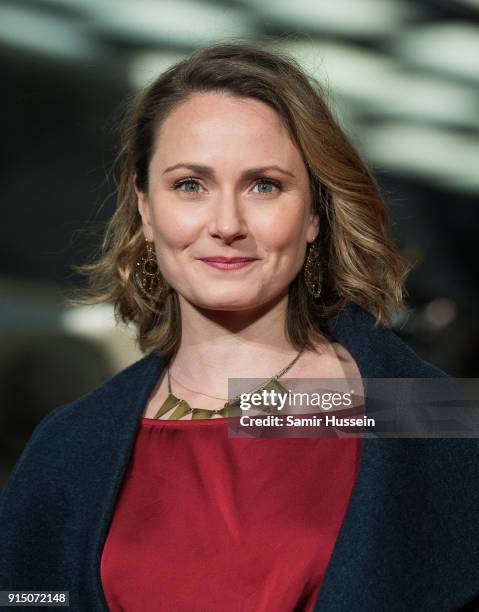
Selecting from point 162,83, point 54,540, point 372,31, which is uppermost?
point 372,31

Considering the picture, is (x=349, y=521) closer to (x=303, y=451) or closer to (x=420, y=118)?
(x=303, y=451)

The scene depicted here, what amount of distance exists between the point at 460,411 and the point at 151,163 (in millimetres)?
647

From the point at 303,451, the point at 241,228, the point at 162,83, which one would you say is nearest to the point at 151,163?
the point at 162,83

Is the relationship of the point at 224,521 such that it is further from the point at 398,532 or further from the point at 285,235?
the point at 285,235

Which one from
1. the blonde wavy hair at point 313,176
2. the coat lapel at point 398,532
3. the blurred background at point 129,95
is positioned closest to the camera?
the coat lapel at point 398,532

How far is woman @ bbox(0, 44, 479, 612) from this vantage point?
162 cm

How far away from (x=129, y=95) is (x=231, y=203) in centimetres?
122

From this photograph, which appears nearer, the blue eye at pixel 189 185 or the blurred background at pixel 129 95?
the blue eye at pixel 189 185

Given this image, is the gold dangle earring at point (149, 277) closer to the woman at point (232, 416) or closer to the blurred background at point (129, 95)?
the woman at point (232, 416)

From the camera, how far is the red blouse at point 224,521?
5.32 feet

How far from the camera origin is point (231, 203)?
1711 millimetres

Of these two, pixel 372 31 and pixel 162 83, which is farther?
pixel 372 31

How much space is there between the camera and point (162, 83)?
192cm

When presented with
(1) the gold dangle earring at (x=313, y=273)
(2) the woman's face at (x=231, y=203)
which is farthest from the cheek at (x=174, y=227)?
(1) the gold dangle earring at (x=313, y=273)
